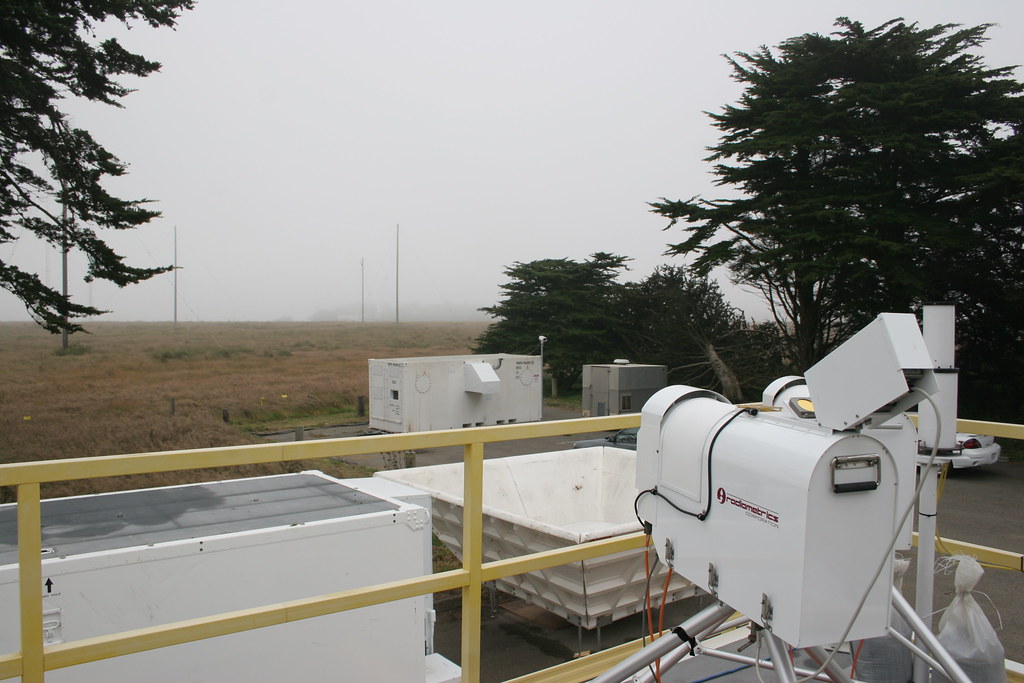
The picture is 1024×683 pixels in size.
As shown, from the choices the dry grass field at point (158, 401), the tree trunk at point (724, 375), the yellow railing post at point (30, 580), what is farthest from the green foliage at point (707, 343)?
the yellow railing post at point (30, 580)

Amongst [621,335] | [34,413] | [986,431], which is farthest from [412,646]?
[621,335]

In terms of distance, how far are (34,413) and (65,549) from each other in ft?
83.7

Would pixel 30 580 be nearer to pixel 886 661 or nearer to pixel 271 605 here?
pixel 271 605

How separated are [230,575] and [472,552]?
931 millimetres

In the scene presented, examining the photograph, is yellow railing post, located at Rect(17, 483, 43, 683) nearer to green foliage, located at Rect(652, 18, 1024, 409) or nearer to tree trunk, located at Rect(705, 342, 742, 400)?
green foliage, located at Rect(652, 18, 1024, 409)

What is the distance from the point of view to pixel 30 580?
1992mm

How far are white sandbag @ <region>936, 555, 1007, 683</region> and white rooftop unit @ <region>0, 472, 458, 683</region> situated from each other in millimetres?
2216

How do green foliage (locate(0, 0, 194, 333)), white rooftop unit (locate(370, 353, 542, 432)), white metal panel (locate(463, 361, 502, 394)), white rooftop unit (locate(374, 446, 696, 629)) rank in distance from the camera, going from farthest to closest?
white metal panel (locate(463, 361, 502, 394)) < white rooftop unit (locate(370, 353, 542, 432)) < green foliage (locate(0, 0, 194, 333)) < white rooftop unit (locate(374, 446, 696, 629))

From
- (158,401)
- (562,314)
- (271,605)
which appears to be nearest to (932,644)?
(271,605)

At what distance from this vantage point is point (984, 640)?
10.2ft

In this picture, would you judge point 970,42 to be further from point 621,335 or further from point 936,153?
point 621,335

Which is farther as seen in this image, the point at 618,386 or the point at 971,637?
the point at 618,386

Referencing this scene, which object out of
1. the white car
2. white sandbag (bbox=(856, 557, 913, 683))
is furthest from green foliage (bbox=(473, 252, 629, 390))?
Answer: white sandbag (bbox=(856, 557, 913, 683))

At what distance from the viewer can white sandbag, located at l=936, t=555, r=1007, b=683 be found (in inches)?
122
